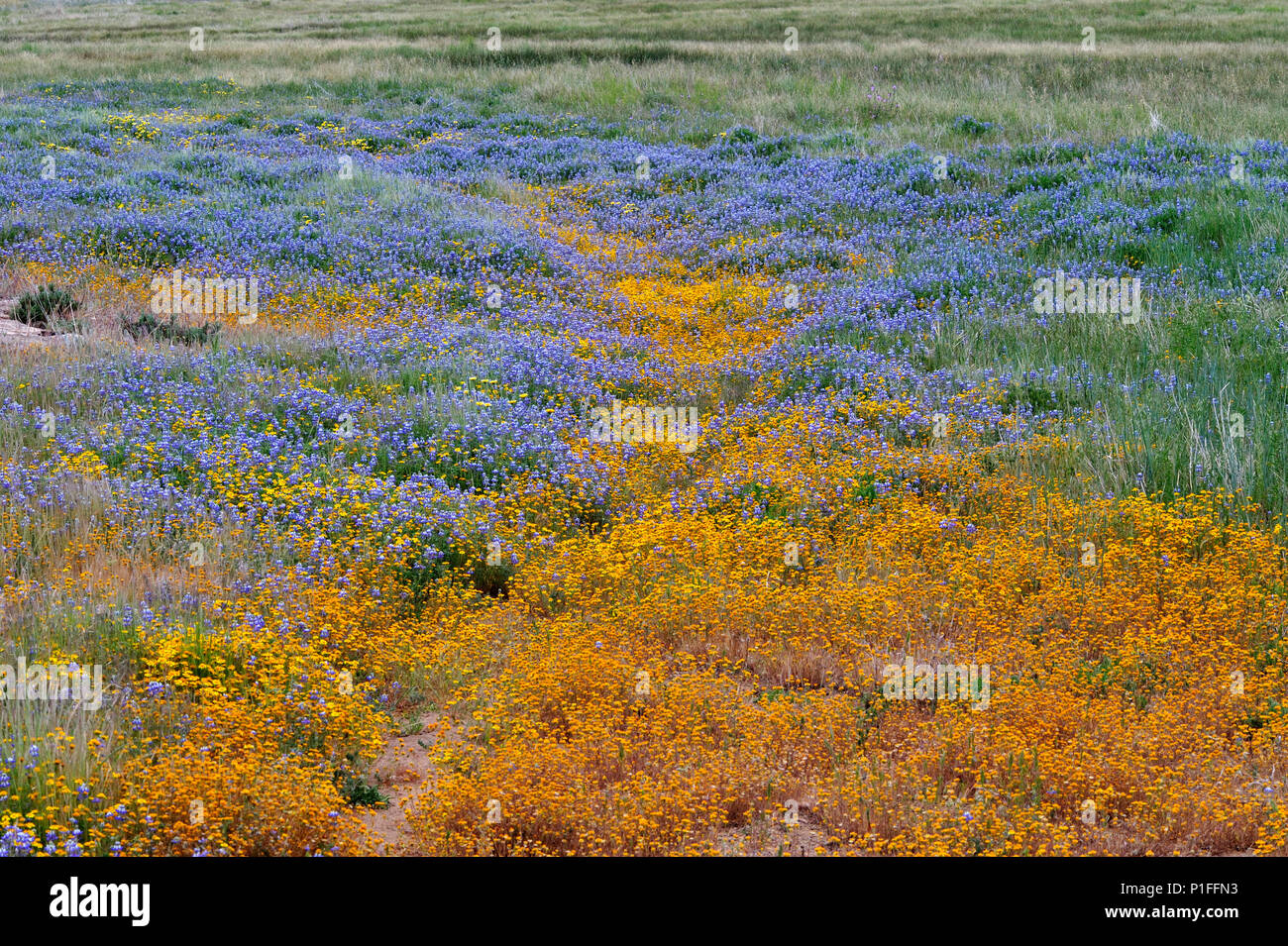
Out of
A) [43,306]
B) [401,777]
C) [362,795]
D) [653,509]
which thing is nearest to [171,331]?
[43,306]

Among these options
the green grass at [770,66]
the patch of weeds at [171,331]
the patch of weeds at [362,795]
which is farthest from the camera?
the green grass at [770,66]

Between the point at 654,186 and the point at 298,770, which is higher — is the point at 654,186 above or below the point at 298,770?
above

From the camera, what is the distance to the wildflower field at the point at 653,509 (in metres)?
4.45

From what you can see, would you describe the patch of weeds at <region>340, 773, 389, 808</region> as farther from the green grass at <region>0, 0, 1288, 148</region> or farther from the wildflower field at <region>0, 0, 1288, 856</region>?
the green grass at <region>0, 0, 1288, 148</region>

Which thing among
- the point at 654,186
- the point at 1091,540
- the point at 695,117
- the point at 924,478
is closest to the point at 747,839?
the point at 1091,540

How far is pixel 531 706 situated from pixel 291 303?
320 inches

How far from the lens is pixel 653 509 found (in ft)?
24.9

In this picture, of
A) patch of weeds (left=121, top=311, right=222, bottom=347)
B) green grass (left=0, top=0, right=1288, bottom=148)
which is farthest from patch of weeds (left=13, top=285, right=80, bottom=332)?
green grass (left=0, top=0, right=1288, bottom=148)

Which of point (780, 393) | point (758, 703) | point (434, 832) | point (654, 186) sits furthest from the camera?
point (654, 186)

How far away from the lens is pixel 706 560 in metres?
6.79

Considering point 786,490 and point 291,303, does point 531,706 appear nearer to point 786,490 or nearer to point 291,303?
point 786,490

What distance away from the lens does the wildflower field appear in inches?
175

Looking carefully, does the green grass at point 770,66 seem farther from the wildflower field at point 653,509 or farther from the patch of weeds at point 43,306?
the patch of weeds at point 43,306

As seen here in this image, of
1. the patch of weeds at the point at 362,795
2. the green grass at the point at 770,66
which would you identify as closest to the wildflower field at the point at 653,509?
the patch of weeds at the point at 362,795
